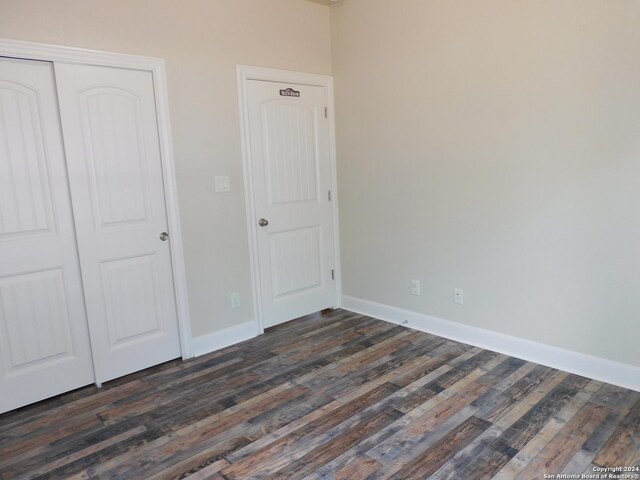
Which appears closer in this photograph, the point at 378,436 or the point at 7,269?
the point at 378,436

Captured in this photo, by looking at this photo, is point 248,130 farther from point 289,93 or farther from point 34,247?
point 34,247

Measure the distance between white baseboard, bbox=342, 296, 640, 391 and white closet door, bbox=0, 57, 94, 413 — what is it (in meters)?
2.37

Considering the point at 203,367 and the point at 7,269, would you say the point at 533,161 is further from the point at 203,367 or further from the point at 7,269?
the point at 7,269

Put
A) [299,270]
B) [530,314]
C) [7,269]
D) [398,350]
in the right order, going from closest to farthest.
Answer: [7,269] → [530,314] → [398,350] → [299,270]

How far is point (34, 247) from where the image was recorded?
2570mm

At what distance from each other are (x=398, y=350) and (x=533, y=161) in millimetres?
1569

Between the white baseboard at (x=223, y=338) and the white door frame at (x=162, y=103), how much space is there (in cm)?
7

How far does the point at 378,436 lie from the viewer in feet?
7.16

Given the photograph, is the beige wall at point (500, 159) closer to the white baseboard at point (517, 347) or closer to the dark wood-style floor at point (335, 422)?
the white baseboard at point (517, 347)

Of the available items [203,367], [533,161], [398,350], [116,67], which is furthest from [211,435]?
[533,161]

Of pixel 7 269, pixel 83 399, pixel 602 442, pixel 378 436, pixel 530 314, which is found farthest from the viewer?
pixel 530 314

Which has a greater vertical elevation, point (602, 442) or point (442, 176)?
point (442, 176)

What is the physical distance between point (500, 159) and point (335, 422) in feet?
6.38

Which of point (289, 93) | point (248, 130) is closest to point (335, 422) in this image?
point (248, 130)
